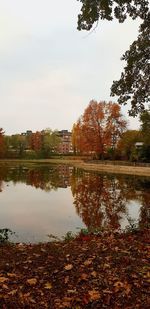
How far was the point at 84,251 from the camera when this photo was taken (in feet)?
26.1

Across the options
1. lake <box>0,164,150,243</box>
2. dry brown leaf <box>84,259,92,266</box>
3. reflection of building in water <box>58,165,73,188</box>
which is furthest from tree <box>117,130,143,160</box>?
dry brown leaf <box>84,259,92,266</box>

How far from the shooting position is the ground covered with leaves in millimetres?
5547

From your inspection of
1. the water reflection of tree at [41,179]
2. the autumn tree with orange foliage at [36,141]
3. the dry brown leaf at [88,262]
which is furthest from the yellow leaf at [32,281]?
the autumn tree with orange foliage at [36,141]

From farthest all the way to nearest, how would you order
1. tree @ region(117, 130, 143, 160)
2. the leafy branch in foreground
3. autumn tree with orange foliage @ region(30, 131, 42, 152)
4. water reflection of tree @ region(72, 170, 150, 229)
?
autumn tree with orange foliage @ region(30, 131, 42, 152) → tree @ region(117, 130, 143, 160) → water reflection of tree @ region(72, 170, 150, 229) → the leafy branch in foreground

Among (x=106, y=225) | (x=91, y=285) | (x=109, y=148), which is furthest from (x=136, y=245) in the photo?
(x=109, y=148)

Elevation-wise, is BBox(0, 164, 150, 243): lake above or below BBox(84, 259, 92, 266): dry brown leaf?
below

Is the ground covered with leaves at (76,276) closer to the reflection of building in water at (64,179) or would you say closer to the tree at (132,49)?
the tree at (132,49)

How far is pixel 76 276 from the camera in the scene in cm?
645

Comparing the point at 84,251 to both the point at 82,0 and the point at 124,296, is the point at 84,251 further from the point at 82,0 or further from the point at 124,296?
the point at 82,0

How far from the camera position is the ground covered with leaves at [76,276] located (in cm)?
555

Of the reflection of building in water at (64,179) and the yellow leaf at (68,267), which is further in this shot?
the reflection of building in water at (64,179)

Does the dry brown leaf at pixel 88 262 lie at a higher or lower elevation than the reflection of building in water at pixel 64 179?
higher

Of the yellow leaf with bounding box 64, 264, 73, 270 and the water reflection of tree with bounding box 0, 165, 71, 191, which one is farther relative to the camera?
the water reflection of tree with bounding box 0, 165, 71, 191

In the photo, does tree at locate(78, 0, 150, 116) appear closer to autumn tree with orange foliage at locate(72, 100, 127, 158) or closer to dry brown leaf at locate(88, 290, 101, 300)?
dry brown leaf at locate(88, 290, 101, 300)
